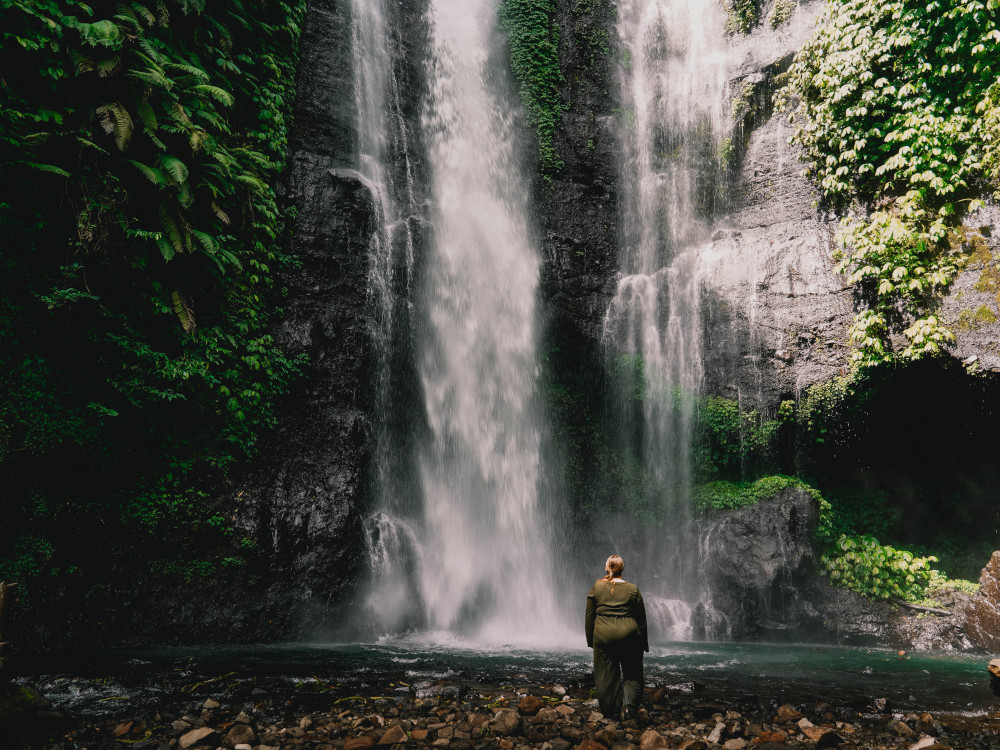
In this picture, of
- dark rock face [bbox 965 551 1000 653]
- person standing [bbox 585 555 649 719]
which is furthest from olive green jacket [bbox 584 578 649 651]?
dark rock face [bbox 965 551 1000 653]

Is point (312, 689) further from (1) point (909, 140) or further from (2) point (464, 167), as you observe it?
(1) point (909, 140)

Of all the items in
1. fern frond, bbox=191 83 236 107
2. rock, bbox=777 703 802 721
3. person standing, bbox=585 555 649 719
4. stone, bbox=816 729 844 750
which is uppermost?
fern frond, bbox=191 83 236 107

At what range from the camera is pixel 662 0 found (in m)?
17.5

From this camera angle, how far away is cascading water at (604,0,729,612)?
13.8 m

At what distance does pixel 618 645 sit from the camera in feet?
16.3

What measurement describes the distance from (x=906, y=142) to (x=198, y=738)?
49.7 feet

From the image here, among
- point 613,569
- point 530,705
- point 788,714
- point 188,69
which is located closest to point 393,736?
point 530,705

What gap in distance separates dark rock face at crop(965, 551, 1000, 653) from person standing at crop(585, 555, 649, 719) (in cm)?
912

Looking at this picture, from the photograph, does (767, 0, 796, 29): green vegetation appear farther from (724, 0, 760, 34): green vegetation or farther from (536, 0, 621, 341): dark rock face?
(536, 0, 621, 341): dark rock face

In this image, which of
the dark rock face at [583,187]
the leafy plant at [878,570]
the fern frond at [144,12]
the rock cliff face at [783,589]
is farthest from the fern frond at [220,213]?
the leafy plant at [878,570]

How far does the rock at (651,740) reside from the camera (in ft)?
13.9

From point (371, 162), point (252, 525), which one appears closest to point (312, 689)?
point (252, 525)

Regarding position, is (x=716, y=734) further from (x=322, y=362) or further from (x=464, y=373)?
(x=464, y=373)

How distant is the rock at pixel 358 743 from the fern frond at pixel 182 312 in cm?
724
